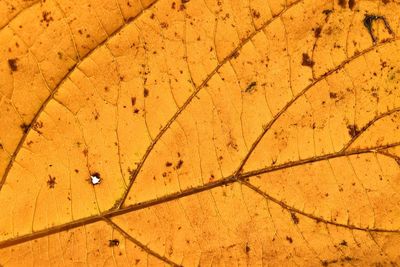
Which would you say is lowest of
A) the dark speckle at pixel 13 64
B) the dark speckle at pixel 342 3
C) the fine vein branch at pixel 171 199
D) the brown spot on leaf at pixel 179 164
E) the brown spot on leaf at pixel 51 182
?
the fine vein branch at pixel 171 199

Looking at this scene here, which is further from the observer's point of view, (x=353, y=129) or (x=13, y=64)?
(x=353, y=129)

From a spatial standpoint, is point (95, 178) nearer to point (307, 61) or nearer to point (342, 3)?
point (307, 61)

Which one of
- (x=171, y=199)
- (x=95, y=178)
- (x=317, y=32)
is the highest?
(x=317, y=32)

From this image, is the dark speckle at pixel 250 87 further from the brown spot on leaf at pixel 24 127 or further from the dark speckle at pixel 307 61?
the brown spot on leaf at pixel 24 127

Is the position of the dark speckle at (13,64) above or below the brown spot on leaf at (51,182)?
above

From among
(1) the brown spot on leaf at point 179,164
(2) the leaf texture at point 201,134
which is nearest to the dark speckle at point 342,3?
(2) the leaf texture at point 201,134

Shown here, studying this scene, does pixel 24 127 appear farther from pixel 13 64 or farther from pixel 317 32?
pixel 317 32

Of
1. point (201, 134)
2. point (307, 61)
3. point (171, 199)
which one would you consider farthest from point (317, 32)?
point (171, 199)

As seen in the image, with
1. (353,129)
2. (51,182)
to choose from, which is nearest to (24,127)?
(51,182)

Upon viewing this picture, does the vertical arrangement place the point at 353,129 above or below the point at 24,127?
below

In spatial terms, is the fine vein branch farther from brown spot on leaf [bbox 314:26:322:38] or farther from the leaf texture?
brown spot on leaf [bbox 314:26:322:38]

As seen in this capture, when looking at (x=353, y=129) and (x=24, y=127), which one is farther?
(x=353, y=129)

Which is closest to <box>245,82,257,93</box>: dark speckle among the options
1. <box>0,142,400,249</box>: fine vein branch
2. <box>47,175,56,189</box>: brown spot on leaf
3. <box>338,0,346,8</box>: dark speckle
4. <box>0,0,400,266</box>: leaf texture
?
<box>0,0,400,266</box>: leaf texture
